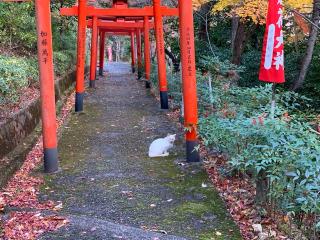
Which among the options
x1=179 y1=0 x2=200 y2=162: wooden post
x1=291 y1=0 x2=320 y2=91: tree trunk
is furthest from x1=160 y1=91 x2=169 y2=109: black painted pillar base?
x1=291 y1=0 x2=320 y2=91: tree trunk

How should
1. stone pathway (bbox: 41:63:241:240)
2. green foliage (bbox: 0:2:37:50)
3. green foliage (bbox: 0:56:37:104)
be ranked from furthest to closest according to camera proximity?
green foliage (bbox: 0:2:37:50) → green foliage (bbox: 0:56:37:104) → stone pathway (bbox: 41:63:241:240)

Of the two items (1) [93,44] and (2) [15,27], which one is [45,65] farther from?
(1) [93,44]

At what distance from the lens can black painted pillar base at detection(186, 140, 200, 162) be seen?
255 inches

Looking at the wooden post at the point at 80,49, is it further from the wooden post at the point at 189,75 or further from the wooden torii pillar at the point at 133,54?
the wooden torii pillar at the point at 133,54

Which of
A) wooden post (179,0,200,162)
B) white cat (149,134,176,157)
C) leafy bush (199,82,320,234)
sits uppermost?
wooden post (179,0,200,162)

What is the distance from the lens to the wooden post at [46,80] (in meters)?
5.92

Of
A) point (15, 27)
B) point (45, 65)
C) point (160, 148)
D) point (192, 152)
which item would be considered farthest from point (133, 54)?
point (45, 65)

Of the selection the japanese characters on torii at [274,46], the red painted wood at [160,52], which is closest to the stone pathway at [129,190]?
the japanese characters on torii at [274,46]

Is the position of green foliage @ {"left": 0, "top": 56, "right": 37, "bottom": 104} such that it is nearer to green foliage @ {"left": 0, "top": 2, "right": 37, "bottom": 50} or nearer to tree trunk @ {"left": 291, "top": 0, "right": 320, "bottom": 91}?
green foliage @ {"left": 0, "top": 2, "right": 37, "bottom": 50}

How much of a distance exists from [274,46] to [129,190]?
8.26 ft

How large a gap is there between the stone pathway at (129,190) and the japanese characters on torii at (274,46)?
5.33 ft

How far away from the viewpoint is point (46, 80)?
6.00m

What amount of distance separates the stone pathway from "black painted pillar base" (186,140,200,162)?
0.43ft

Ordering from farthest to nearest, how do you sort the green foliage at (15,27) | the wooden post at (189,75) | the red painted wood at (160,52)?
the red painted wood at (160,52) → the green foliage at (15,27) → the wooden post at (189,75)
